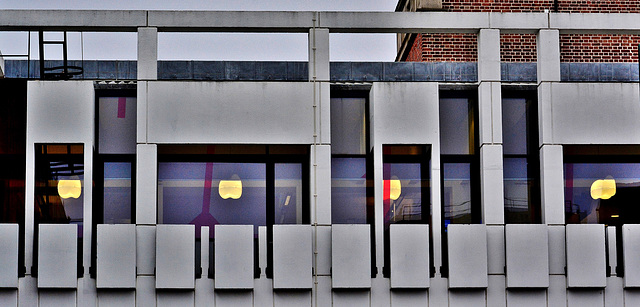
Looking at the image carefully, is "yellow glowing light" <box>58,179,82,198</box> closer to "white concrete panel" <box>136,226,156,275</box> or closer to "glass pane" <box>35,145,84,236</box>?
"glass pane" <box>35,145,84,236</box>

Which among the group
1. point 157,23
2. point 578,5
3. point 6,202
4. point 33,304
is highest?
point 578,5

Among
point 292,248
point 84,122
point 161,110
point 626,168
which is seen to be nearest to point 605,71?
point 626,168

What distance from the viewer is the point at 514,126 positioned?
20531 millimetres

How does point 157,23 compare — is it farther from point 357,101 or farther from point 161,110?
point 357,101

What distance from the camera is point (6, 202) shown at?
1970cm

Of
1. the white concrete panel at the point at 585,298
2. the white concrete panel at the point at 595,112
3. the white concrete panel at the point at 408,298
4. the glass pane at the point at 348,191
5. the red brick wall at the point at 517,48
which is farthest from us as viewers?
the red brick wall at the point at 517,48

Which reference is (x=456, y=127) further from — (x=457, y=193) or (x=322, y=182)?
(x=322, y=182)

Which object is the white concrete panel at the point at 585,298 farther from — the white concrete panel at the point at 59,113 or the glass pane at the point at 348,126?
the white concrete panel at the point at 59,113

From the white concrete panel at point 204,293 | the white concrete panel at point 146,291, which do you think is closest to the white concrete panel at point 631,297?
the white concrete panel at point 204,293

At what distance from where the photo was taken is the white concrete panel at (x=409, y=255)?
19312mm

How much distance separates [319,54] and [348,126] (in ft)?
5.05

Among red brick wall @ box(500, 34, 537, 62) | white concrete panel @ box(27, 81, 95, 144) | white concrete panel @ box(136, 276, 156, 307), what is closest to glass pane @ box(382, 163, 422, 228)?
white concrete panel @ box(136, 276, 156, 307)

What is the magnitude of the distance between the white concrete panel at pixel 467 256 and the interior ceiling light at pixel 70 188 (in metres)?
7.17

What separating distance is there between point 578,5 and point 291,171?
12069mm
